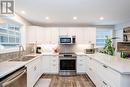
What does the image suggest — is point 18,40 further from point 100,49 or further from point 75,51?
point 100,49

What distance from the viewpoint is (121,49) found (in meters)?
7.04

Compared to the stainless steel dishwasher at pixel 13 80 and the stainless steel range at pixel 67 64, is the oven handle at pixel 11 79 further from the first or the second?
the stainless steel range at pixel 67 64

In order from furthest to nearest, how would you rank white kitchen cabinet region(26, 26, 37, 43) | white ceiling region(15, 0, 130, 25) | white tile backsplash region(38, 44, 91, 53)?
white tile backsplash region(38, 44, 91, 53) → white kitchen cabinet region(26, 26, 37, 43) → white ceiling region(15, 0, 130, 25)

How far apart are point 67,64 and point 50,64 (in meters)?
0.72

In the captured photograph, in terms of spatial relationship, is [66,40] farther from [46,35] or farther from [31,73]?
[31,73]

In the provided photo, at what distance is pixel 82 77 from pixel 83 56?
34.0 inches

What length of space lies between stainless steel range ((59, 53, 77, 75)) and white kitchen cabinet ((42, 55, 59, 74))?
6.9 inches

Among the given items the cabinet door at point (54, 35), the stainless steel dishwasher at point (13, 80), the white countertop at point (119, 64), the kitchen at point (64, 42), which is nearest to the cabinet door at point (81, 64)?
the kitchen at point (64, 42)

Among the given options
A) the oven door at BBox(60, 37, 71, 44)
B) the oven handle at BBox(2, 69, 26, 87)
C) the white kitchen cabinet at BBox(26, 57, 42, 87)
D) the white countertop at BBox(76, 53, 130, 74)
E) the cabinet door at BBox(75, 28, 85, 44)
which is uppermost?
the cabinet door at BBox(75, 28, 85, 44)

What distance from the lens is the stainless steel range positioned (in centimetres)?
625

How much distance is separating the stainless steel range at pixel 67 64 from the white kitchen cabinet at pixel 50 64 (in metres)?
0.17

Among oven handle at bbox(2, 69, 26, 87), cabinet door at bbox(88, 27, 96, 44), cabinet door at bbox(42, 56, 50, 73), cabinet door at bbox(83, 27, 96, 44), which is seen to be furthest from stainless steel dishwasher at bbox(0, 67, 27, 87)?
cabinet door at bbox(88, 27, 96, 44)

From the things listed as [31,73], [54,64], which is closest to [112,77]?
[31,73]

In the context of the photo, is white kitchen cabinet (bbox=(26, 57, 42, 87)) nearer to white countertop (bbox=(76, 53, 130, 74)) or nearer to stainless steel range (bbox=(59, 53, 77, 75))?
stainless steel range (bbox=(59, 53, 77, 75))
